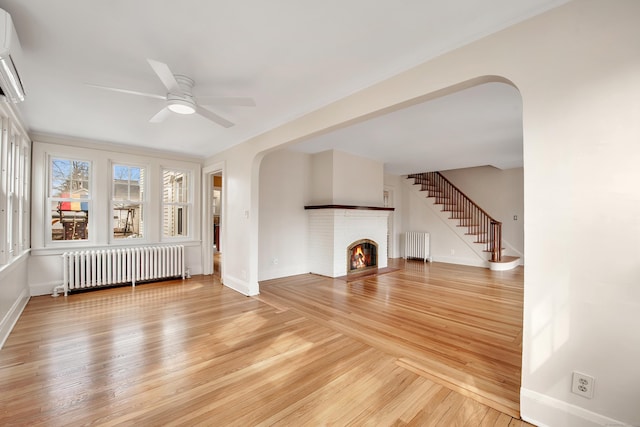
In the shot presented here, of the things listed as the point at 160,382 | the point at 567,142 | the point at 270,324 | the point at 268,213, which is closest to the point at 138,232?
the point at 268,213

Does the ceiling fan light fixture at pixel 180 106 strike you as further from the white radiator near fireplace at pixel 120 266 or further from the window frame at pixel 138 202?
Result: the white radiator near fireplace at pixel 120 266

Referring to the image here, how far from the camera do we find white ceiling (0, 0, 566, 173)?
183cm

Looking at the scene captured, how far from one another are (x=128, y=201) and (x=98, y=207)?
0.46m

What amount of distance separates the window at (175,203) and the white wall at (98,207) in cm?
12

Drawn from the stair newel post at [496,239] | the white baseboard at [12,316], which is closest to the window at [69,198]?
the white baseboard at [12,316]

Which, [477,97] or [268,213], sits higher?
[477,97]

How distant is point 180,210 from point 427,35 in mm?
5590

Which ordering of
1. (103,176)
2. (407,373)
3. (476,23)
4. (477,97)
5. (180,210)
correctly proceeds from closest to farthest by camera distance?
(476,23) → (407,373) → (477,97) → (103,176) → (180,210)

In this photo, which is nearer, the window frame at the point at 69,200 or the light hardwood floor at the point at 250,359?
the light hardwood floor at the point at 250,359

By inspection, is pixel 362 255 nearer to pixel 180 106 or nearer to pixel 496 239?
pixel 496 239

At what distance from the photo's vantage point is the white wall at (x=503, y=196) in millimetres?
7766

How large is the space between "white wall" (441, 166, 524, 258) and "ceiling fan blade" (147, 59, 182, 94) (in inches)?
330

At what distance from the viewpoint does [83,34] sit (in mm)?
2076

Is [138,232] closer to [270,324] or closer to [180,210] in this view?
[180,210]
